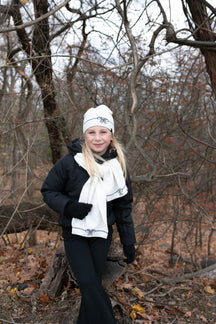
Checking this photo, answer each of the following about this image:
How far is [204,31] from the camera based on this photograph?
11.4ft

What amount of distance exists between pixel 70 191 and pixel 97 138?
0.55 meters

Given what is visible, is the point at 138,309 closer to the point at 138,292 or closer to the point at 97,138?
the point at 138,292

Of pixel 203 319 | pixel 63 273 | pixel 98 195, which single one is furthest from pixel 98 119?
pixel 203 319

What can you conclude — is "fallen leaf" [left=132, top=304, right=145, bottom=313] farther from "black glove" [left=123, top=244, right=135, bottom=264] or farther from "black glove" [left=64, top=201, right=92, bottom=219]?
"black glove" [left=64, top=201, right=92, bottom=219]

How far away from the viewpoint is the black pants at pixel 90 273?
7.77 ft

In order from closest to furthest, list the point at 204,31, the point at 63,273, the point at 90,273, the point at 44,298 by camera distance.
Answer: the point at 90,273 → the point at 44,298 → the point at 63,273 → the point at 204,31

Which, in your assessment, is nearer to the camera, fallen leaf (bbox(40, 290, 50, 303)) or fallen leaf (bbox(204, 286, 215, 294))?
fallen leaf (bbox(40, 290, 50, 303))

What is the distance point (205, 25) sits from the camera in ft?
11.3

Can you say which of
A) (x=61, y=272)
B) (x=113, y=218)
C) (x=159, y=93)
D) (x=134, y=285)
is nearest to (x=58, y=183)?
(x=113, y=218)

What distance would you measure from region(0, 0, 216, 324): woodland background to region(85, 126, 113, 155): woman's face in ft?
1.60

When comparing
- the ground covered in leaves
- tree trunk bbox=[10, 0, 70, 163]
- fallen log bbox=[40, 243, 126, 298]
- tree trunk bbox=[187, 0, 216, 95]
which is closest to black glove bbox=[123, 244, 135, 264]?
fallen log bbox=[40, 243, 126, 298]

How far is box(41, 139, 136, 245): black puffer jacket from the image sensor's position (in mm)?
2506

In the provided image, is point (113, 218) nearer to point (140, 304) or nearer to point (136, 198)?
point (140, 304)

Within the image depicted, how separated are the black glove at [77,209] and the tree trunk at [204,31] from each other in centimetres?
218
